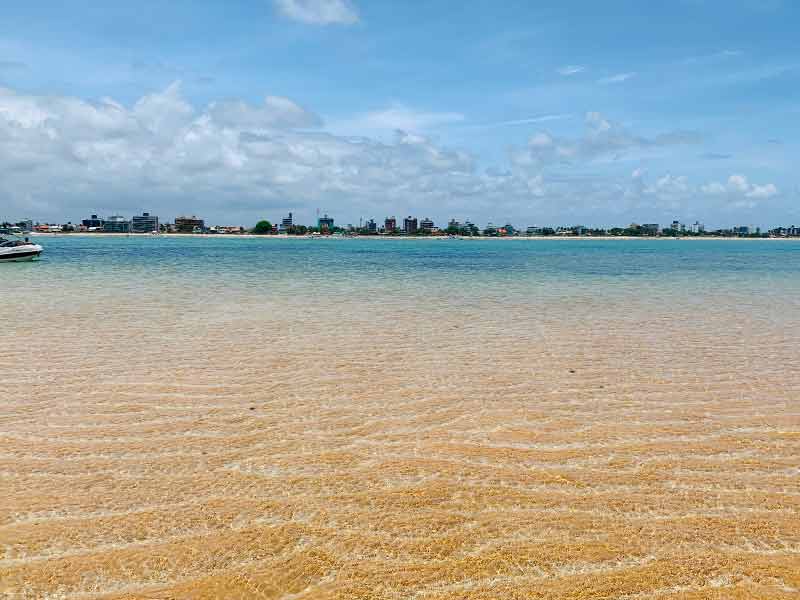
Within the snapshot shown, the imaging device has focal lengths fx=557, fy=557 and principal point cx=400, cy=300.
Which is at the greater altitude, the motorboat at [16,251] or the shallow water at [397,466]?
the motorboat at [16,251]

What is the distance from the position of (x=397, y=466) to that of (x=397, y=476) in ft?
0.80

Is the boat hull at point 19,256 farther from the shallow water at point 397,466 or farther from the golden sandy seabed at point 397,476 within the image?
the golden sandy seabed at point 397,476

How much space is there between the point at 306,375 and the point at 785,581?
7.07 meters

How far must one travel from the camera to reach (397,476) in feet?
18.3

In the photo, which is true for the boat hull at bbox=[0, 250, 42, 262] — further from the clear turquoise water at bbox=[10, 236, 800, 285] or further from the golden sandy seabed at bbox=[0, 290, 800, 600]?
the golden sandy seabed at bbox=[0, 290, 800, 600]

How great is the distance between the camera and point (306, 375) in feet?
31.2

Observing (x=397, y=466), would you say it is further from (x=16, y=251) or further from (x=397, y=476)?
(x=16, y=251)

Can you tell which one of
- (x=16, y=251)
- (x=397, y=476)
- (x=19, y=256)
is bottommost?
(x=397, y=476)

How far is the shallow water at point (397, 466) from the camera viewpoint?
4.06 metres

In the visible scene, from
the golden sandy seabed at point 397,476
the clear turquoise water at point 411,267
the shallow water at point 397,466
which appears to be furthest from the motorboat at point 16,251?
the golden sandy seabed at point 397,476

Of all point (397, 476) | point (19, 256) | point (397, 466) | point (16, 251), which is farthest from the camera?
point (19, 256)

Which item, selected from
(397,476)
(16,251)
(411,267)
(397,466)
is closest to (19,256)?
(16,251)

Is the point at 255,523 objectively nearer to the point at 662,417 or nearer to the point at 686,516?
the point at 686,516

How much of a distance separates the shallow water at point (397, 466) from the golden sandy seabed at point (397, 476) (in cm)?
3
